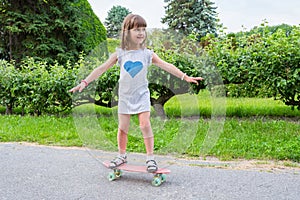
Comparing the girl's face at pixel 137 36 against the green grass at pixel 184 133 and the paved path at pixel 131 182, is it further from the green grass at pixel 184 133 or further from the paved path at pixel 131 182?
the paved path at pixel 131 182

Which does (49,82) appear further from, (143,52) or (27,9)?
(27,9)

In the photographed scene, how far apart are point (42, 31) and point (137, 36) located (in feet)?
38.7

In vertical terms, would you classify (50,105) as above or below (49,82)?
below

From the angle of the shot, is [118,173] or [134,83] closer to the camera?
[134,83]

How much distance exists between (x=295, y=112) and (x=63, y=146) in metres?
4.93

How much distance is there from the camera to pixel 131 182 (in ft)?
11.5

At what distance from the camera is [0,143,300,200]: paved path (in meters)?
3.12

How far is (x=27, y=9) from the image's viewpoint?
1464 cm

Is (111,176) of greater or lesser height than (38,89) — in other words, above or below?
below

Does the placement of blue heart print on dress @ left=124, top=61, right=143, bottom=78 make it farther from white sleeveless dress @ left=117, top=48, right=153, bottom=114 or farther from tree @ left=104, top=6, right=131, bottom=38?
tree @ left=104, top=6, right=131, bottom=38

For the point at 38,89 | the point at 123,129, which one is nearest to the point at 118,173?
the point at 123,129

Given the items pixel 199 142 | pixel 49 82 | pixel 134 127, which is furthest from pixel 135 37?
pixel 49 82

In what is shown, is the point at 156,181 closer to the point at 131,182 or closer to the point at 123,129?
the point at 131,182

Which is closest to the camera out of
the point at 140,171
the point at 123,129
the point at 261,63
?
the point at 140,171
